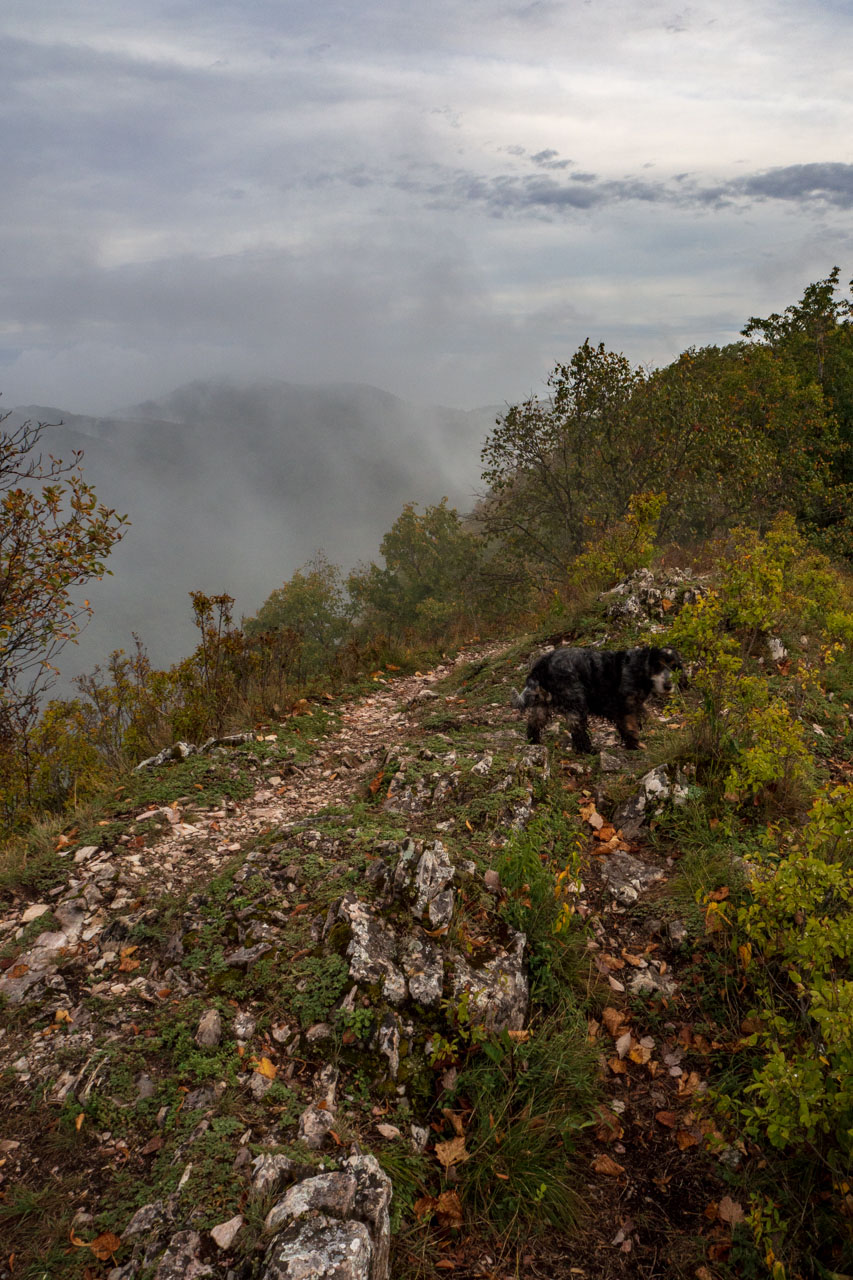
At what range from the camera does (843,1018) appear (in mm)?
2471

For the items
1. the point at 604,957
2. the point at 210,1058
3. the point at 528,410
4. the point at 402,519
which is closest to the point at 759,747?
the point at 604,957

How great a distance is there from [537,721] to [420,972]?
3.39m

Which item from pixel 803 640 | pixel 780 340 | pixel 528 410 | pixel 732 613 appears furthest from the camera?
pixel 780 340

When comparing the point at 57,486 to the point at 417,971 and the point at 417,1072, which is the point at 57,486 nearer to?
the point at 417,971

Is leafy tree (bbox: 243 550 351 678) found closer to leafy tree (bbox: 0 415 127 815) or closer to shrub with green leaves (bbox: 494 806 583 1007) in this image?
leafy tree (bbox: 0 415 127 815)

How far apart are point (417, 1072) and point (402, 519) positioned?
41.0m

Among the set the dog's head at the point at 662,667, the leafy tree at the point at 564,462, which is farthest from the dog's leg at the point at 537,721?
the leafy tree at the point at 564,462

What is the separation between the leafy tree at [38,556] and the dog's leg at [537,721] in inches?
189

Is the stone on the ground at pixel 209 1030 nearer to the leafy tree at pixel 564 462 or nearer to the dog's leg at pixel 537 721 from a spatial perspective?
the dog's leg at pixel 537 721

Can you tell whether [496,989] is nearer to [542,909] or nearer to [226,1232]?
[542,909]

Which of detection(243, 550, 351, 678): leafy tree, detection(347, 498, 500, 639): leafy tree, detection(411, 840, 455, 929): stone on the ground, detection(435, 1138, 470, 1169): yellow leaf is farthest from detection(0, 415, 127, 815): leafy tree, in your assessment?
detection(243, 550, 351, 678): leafy tree

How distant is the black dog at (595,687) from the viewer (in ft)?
20.5

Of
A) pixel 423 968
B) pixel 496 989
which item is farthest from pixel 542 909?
pixel 423 968

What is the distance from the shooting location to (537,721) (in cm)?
669
